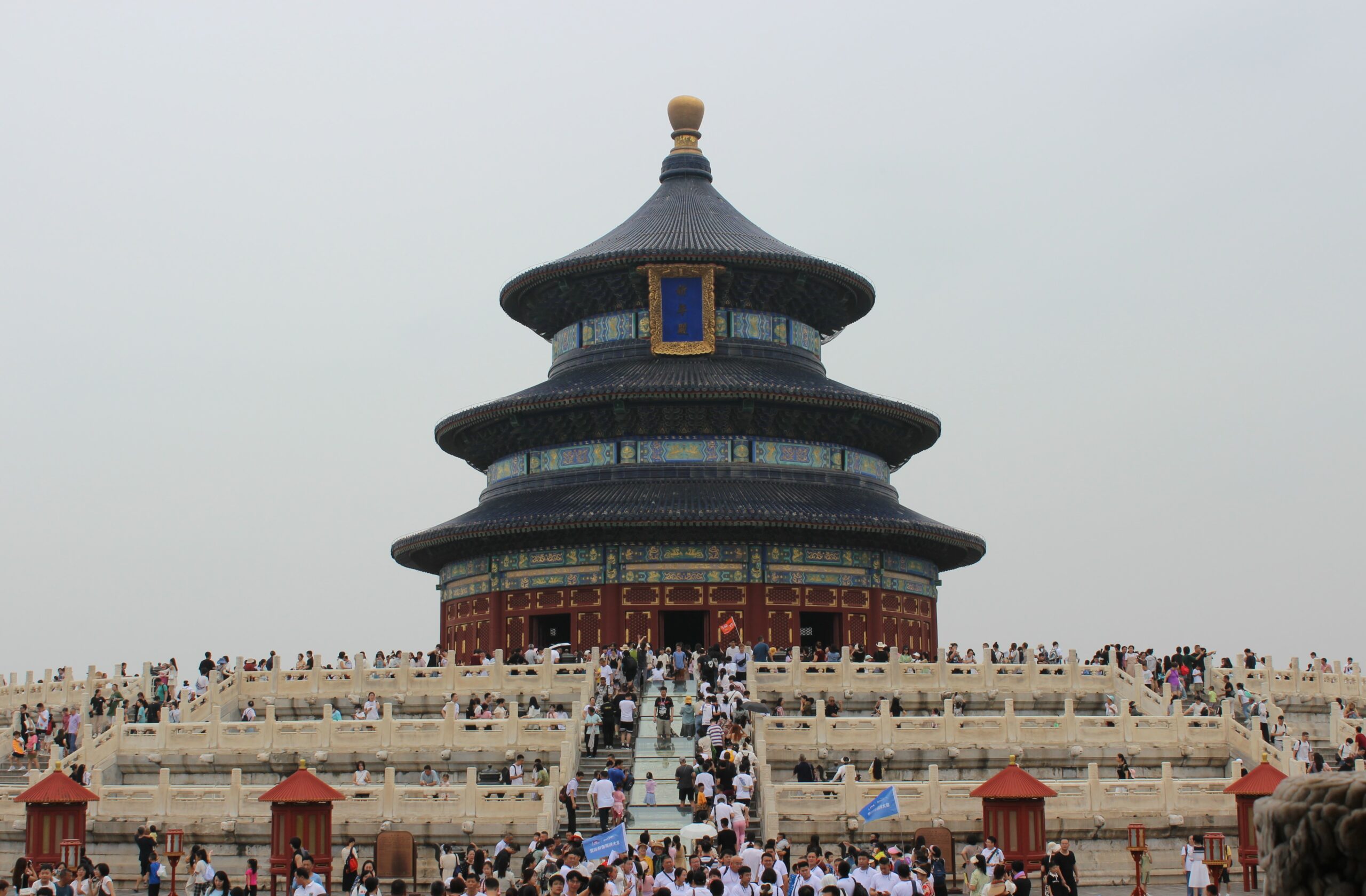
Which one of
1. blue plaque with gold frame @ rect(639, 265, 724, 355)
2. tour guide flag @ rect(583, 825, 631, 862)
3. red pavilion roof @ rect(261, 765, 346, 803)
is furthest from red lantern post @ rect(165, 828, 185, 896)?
blue plaque with gold frame @ rect(639, 265, 724, 355)

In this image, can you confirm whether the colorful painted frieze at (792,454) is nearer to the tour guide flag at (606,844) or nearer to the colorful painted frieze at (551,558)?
the colorful painted frieze at (551,558)

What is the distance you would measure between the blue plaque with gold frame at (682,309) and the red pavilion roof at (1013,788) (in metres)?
32.9

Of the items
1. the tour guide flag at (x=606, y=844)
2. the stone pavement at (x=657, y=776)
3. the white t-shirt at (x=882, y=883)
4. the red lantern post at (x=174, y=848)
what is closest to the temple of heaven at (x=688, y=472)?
the stone pavement at (x=657, y=776)

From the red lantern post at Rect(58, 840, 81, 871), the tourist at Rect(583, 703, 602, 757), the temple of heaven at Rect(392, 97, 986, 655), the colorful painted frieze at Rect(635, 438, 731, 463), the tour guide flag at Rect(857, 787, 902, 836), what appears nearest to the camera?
the tour guide flag at Rect(857, 787, 902, 836)

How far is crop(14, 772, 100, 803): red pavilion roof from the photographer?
26.4 m

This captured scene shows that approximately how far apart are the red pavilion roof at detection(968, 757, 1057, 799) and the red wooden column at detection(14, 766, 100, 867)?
13695 mm

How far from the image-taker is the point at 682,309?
57.4 m

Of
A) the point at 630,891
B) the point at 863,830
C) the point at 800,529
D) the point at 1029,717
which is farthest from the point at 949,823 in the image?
the point at 800,529

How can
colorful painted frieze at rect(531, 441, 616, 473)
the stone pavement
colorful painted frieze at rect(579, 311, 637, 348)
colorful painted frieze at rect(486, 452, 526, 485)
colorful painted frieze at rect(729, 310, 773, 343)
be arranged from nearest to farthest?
the stone pavement, colorful painted frieze at rect(531, 441, 616, 473), colorful painted frieze at rect(486, 452, 526, 485), colorful painted frieze at rect(729, 310, 773, 343), colorful painted frieze at rect(579, 311, 637, 348)

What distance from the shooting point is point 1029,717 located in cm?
3152

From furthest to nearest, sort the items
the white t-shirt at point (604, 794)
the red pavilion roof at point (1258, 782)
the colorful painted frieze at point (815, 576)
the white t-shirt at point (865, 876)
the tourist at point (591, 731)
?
1. the colorful painted frieze at point (815, 576)
2. the tourist at point (591, 731)
3. the white t-shirt at point (604, 794)
4. the red pavilion roof at point (1258, 782)
5. the white t-shirt at point (865, 876)

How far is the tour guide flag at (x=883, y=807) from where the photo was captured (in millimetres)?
24922

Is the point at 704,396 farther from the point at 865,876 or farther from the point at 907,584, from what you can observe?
the point at 865,876

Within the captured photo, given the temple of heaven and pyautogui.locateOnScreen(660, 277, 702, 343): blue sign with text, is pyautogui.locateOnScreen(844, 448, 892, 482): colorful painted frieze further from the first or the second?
pyautogui.locateOnScreen(660, 277, 702, 343): blue sign with text
